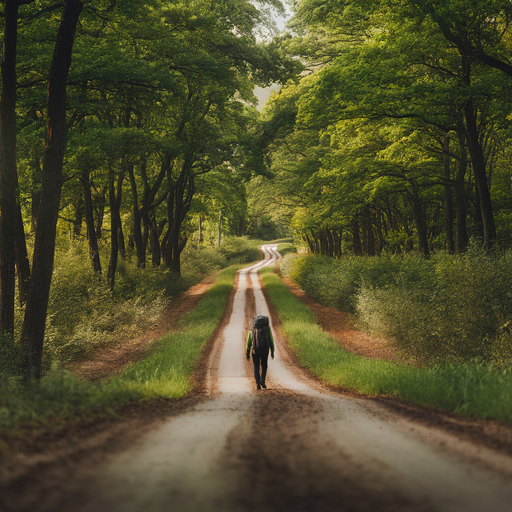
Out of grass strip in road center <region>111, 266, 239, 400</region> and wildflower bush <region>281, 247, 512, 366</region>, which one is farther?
wildflower bush <region>281, 247, 512, 366</region>

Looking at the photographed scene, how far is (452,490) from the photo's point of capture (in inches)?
110

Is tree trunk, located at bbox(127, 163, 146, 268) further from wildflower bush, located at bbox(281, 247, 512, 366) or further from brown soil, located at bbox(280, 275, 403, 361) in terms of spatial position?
wildflower bush, located at bbox(281, 247, 512, 366)

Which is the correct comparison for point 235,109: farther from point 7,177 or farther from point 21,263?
point 7,177

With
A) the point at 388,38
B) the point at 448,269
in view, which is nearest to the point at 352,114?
the point at 388,38

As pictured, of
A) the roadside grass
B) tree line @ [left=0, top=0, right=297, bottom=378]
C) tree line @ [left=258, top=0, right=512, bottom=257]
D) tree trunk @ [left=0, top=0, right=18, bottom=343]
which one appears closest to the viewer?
the roadside grass

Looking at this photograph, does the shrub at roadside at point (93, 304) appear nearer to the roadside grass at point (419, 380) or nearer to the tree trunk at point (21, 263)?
the tree trunk at point (21, 263)

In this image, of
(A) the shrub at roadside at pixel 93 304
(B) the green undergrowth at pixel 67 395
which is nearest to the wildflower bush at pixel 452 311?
(B) the green undergrowth at pixel 67 395

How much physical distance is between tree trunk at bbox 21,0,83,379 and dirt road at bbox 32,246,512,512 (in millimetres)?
5283

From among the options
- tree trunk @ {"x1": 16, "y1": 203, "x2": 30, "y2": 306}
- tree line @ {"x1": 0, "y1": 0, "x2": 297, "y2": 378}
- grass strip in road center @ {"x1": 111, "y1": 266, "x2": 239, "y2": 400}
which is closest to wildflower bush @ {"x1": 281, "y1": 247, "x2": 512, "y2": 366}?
grass strip in road center @ {"x1": 111, "y1": 266, "x2": 239, "y2": 400}

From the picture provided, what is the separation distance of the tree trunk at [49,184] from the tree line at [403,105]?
8899 mm

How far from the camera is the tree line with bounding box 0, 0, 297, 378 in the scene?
8.59 m

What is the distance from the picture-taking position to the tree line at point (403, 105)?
41.0ft

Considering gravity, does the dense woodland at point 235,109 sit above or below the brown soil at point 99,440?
above

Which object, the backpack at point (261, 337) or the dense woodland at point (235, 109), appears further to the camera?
the backpack at point (261, 337)
